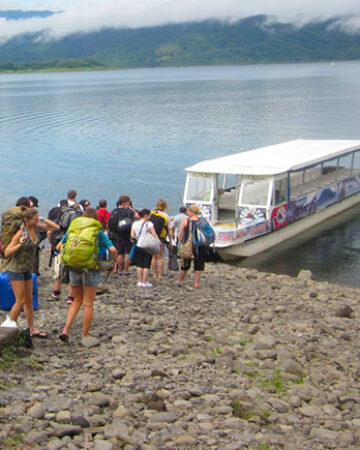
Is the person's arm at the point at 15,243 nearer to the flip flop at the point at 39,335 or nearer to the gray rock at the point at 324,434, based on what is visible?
the flip flop at the point at 39,335

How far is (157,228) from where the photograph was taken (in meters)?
15.1

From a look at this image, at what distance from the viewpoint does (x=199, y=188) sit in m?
25.1

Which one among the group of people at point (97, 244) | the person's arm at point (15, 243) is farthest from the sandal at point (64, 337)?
the person's arm at point (15, 243)

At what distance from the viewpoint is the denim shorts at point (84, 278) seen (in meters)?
9.55

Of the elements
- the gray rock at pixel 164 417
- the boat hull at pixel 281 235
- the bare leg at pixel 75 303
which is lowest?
the boat hull at pixel 281 235

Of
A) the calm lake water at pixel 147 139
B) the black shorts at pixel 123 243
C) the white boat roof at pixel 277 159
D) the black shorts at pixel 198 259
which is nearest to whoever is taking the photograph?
the black shorts at pixel 198 259

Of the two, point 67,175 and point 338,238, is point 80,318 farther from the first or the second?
point 67,175

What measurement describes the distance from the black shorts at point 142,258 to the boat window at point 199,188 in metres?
10.8

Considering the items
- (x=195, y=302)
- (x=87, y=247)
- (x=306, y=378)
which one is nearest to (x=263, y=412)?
(x=306, y=378)

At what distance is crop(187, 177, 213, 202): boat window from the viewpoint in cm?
2495

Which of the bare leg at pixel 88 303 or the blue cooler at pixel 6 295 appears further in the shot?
the blue cooler at pixel 6 295

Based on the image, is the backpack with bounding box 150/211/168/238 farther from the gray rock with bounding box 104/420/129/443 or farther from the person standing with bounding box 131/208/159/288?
the gray rock with bounding box 104/420/129/443

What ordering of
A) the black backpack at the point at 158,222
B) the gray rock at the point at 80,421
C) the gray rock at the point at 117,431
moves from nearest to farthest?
1. the gray rock at the point at 117,431
2. the gray rock at the point at 80,421
3. the black backpack at the point at 158,222

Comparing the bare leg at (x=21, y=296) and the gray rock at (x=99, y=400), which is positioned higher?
the bare leg at (x=21, y=296)
